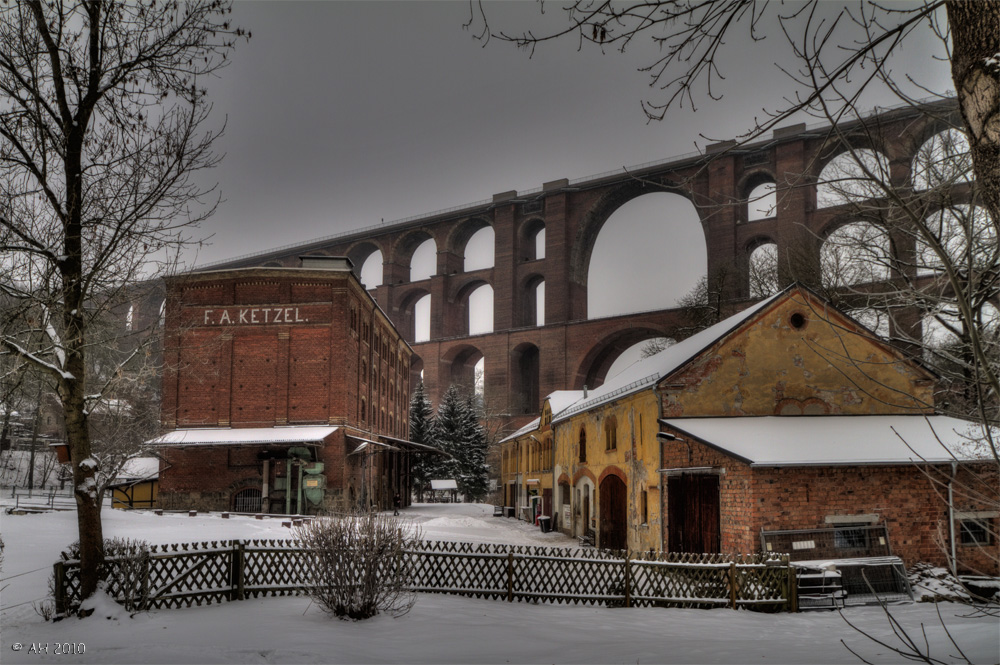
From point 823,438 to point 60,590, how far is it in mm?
13601

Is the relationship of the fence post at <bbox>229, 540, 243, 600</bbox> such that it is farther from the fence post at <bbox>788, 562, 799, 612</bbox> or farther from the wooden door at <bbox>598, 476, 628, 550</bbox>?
the wooden door at <bbox>598, 476, 628, 550</bbox>

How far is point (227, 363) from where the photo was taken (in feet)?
102

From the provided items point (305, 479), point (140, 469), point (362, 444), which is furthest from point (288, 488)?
point (140, 469)

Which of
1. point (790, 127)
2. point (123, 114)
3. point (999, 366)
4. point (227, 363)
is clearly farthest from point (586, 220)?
point (999, 366)

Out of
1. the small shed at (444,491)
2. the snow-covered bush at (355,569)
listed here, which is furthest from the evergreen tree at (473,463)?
the snow-covered bush at (355,569)

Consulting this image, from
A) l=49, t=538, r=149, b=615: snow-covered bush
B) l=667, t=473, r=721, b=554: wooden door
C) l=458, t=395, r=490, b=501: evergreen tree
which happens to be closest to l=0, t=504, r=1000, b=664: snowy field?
l=49, t=538, r=149, b=615: snow-covered bush

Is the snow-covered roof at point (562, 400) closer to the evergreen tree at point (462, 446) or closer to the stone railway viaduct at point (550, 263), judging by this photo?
the stone railway viaduct at point (550, 263)

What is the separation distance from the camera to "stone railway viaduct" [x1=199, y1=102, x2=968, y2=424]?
1721 inches

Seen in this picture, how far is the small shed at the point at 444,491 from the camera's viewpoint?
52.3 m

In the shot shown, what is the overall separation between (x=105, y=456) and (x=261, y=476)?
701cm

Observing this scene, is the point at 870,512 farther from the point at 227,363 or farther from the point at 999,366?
the point at 227,363

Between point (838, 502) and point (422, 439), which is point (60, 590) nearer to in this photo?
point (838, 502)

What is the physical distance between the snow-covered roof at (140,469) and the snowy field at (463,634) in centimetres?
1949

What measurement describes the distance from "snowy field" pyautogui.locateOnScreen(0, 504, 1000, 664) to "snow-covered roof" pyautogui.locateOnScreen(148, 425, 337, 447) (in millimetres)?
15656
